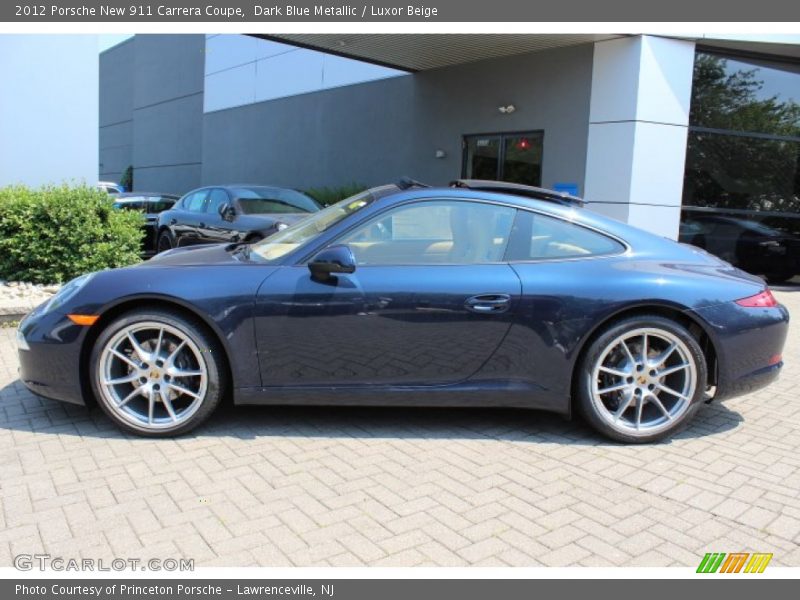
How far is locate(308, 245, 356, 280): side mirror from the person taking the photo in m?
3.56

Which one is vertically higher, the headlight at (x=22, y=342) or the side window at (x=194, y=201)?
the side window at (x=194, y=201)

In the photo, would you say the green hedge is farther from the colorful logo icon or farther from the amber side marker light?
the colorful logo icon

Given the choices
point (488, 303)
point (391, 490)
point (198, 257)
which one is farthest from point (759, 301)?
point (198, 257)

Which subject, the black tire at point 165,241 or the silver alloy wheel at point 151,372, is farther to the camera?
the black tire at point 165,241

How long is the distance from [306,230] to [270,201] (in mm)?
5549

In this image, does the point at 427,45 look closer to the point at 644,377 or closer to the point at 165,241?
the point at 165,241

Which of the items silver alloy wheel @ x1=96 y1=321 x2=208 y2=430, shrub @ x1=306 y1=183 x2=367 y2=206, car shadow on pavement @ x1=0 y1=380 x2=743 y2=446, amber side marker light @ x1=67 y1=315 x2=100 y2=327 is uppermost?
shrub @ x1=306 y1=183 x2=367 y2=206

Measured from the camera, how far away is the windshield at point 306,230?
12.7 feet

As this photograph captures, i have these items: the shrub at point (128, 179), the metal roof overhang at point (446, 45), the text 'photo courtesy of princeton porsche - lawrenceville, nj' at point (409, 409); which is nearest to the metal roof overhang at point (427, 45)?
the metal roof overhang at point (446, 45)

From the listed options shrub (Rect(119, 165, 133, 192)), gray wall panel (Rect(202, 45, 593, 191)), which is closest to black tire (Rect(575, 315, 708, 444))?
gray wall panel (Rect(202, 45, 593, 191))

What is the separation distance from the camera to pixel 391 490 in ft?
10.3

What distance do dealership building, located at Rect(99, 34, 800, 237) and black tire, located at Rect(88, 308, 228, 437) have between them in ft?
26.9

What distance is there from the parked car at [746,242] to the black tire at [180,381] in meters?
9.37

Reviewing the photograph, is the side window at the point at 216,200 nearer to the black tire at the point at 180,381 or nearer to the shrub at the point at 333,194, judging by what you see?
the shrub at the point at 333,194
